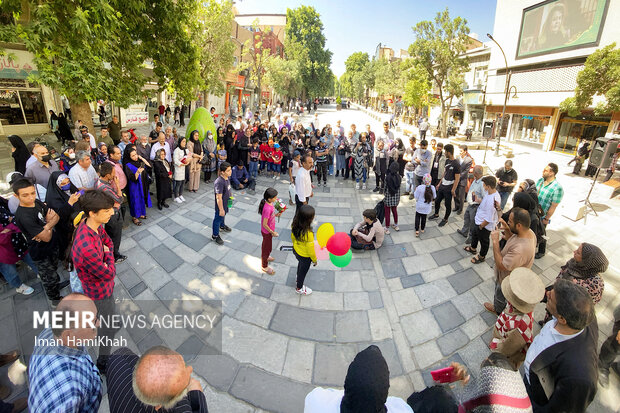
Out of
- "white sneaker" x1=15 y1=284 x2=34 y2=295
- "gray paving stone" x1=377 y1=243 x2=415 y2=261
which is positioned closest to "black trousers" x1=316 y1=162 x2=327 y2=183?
"gray paving stone" x1=377 y1=243 x2=415 y2=261

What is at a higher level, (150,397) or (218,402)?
(150,397)

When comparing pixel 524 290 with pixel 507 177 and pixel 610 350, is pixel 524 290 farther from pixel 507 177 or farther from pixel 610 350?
pixel 507 177

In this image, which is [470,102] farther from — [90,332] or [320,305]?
[90,332]

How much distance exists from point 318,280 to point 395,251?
1990 mm

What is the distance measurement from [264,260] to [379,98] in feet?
232

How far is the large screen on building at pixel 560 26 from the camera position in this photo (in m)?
17.5

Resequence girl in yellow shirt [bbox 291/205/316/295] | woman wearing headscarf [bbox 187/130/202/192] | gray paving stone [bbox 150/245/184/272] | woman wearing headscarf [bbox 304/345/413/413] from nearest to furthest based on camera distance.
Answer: woman wearing headscarf [bbox 304/345/413/413] → girl in yellow shirt [bbox 291/205/316/295] → gray paving stone [bbox 150/245/184/272] → woman wearing headscarf [bbox 187/130/202/192]

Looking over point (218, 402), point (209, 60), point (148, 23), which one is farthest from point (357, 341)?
point (209, 60)

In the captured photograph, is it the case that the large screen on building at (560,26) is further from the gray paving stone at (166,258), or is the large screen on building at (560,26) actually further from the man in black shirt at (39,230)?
the man in black shirt at (39,230)

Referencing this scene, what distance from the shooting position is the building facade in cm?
1762

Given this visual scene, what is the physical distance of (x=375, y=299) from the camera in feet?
15.4

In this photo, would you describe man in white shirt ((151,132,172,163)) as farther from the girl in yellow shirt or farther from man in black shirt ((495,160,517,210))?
man in black shirt ((495,160,517,210))

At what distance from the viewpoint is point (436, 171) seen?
323 inches

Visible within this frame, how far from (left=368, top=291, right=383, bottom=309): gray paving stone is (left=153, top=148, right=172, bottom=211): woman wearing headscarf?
227 inches
